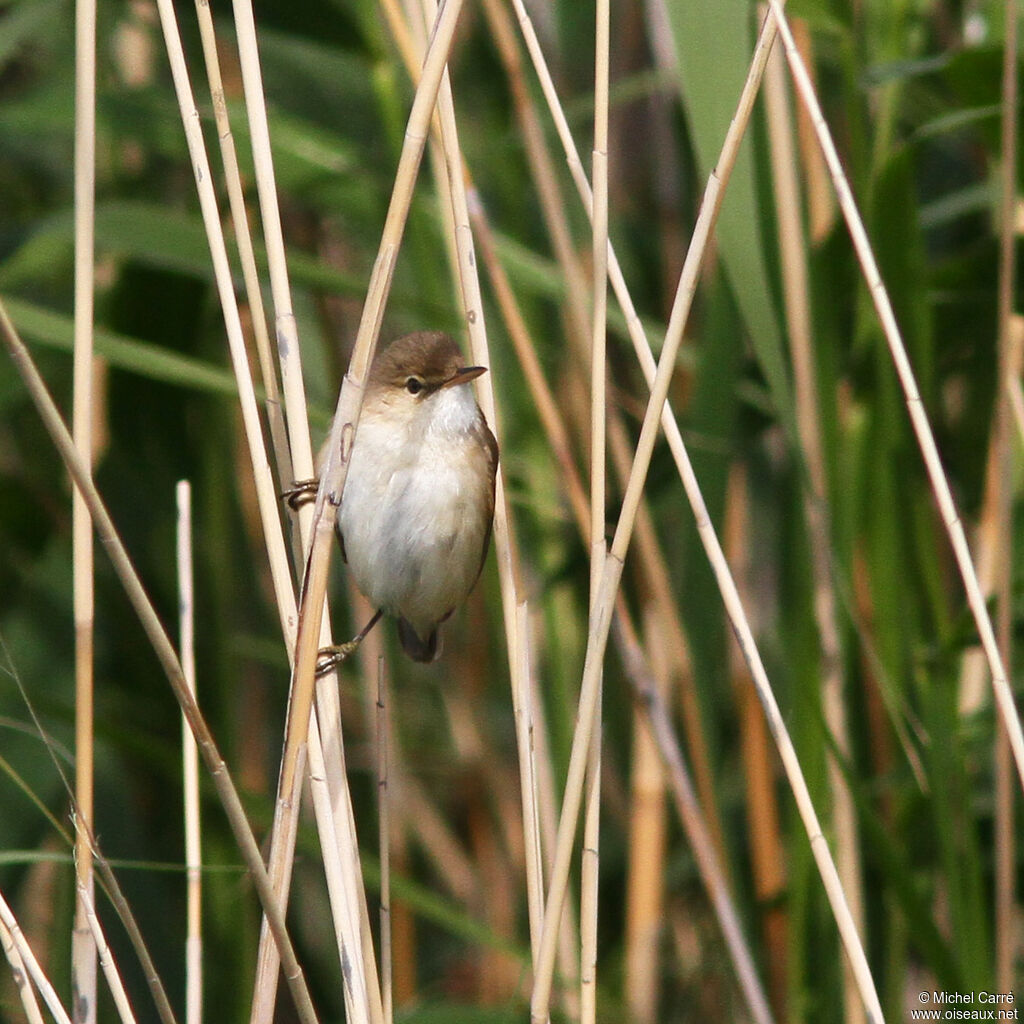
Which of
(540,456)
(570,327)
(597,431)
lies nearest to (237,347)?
(597,431)

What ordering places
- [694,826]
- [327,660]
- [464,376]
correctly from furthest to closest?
[694,826] → [464,376] → [327,660]

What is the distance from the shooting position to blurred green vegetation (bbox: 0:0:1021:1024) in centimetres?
196

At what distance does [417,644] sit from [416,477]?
1.80ft

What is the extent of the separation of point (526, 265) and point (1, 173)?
1480mm

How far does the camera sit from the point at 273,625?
3.00 meters

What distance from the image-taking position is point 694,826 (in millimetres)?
1959

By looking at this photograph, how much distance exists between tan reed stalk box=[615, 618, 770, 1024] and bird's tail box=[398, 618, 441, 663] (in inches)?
22.6

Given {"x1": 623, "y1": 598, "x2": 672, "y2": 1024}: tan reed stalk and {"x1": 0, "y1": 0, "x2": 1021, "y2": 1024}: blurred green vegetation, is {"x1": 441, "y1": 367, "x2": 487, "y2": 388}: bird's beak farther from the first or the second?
{"x1": 623, "y1": 598, "x2": 672, "y2": 1024}: tan reed stalk

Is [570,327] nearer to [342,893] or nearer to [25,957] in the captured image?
[342,893]

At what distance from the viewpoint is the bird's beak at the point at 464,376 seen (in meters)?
1.70

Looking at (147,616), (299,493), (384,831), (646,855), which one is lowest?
(646,855)

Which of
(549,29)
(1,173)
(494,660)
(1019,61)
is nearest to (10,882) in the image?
(494,660)

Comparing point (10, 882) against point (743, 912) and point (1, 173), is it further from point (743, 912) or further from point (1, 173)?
point (1, 173)

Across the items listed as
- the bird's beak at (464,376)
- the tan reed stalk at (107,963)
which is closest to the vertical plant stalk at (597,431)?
the bird's beak at (464,376)
